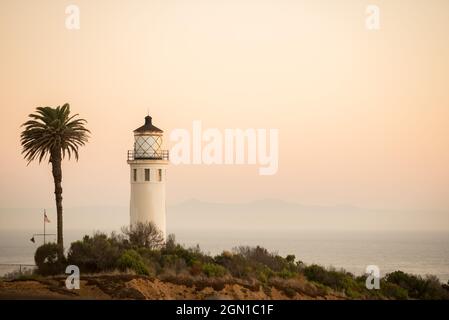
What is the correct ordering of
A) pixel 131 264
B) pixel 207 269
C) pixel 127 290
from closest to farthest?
pixel 127 290, pixel 131 264, pixel 207 269

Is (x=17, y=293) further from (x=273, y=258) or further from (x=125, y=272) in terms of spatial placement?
(x=273, y=258)

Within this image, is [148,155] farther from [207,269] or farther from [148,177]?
[207,269]

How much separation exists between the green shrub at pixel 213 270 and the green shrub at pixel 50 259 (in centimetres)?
806

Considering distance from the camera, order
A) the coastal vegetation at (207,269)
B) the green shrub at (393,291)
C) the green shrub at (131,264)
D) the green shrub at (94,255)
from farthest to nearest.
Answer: the green shrub at (393,291)
the green shrub at (94,255)
the green shrub at (131,264)
the coastal vegetation at (207,269)

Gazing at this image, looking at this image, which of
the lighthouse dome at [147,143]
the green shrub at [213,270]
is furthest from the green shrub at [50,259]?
the lighthouse dome at [147,143]

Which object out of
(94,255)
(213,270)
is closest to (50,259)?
(94,255)

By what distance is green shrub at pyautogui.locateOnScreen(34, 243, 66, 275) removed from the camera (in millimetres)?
51688

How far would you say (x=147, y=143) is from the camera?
61938 millimetres

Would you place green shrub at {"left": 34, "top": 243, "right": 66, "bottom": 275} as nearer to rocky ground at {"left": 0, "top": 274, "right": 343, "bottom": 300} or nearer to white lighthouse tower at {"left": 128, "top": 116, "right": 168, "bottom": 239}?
rocky ground at {"left": 0, "top": 274, "right": 343, "bottom": 300}

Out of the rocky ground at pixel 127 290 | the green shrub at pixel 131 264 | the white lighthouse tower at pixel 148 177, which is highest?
the white lighthouse tower at pixel 148 177

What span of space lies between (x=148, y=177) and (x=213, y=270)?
13.0 metres

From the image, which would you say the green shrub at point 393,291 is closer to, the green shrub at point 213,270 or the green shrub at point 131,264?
the green shrub at point 213,270

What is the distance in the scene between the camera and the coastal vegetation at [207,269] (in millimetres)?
48531

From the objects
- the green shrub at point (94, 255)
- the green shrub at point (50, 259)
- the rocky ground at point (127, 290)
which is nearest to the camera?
the rocky ground at point (127, 290)
